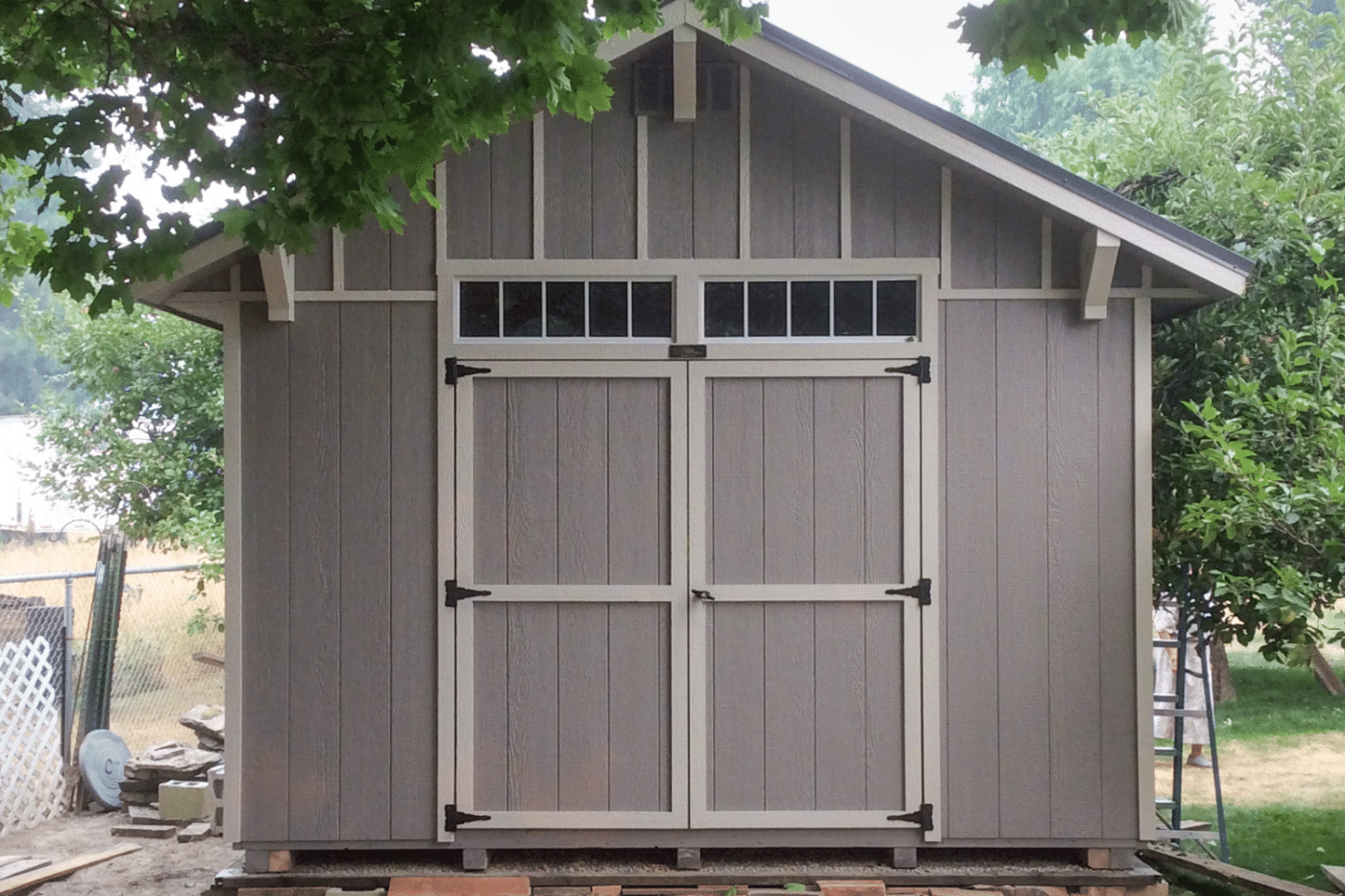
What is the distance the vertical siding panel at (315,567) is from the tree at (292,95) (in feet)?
5.85

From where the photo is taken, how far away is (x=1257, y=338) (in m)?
6.38

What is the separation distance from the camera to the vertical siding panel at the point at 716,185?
541 cm

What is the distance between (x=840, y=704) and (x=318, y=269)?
3286 mm

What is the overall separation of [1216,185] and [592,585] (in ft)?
14.9

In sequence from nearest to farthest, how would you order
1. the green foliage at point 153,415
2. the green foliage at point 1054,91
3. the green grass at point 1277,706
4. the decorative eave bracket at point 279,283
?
the decorative eave bracket at point 279,283 → the green grass at point 1277,706 → the green foliage at point 153,415 → the green foliage at point 1054,91

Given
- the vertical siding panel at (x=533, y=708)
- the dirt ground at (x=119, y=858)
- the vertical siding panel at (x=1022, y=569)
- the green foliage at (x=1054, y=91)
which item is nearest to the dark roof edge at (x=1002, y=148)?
the vertical siding panel at (x=1022, y=569)

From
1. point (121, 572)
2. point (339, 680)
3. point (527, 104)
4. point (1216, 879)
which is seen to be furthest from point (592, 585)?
point (121, 572)

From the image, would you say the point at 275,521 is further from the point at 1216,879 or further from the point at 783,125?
the point at 1216,879

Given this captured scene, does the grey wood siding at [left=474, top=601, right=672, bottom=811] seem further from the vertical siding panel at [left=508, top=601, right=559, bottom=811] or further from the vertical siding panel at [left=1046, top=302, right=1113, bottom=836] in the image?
the vertical siding panel at [left=1046, top=302, right=1113, bottom=836]

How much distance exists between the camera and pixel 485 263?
212 inches

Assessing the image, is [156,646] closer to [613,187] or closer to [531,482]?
[531,482]

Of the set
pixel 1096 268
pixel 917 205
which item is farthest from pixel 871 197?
pixel 1096 268

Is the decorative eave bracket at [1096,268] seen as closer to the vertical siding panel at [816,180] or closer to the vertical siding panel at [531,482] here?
the vertical siding panel at [816,180]

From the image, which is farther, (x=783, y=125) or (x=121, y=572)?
(x=121, y=572)
